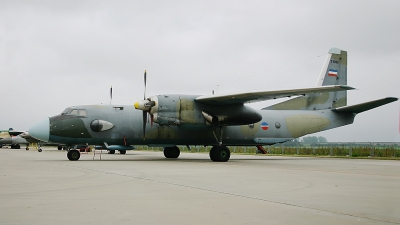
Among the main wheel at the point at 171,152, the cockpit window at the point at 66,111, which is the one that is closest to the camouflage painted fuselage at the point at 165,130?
the cockpit window at the point at 66,111

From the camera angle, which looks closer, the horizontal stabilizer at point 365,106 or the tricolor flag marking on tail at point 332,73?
the horizontal stabilizer at point 365,106

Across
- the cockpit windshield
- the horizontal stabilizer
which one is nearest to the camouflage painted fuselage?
the cockpit windshield

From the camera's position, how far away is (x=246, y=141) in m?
27.2

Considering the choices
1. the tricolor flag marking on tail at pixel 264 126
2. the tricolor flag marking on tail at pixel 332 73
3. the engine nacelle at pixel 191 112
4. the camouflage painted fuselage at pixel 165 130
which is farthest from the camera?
the tricolor flag marking on tail at pixel 332 73

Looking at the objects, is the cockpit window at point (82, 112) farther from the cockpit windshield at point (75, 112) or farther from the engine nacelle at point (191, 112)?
the engine nacelle at point (191, 112)

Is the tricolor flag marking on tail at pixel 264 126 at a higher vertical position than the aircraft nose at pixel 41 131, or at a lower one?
higher

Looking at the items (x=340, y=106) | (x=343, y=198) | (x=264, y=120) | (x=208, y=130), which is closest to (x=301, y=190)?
(x=343, y=198)

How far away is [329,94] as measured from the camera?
30.9m

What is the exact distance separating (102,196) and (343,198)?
5080 mm

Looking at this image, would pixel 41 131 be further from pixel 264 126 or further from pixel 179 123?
pixel 264 126

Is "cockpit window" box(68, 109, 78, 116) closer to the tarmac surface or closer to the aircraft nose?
the aircraft nose

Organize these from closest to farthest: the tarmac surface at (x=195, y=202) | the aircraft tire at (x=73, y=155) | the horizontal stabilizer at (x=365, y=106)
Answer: the tarmac surface at (x=195, y=202), the aircraft tire at (x=73, y=155), the horizontal stabilizer at (x=365, y=106)

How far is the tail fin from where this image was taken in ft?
98.7

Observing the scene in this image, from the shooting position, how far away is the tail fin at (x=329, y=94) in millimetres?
30078
